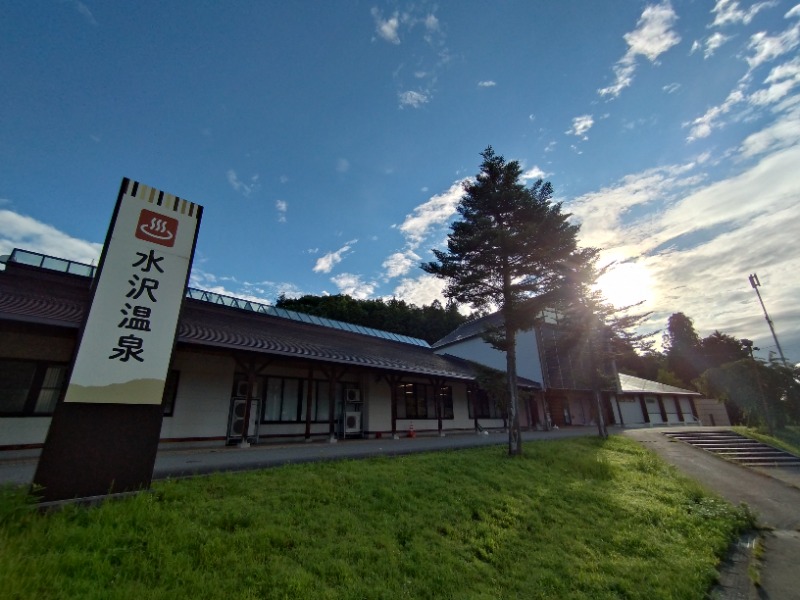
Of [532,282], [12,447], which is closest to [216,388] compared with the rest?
[12,447]

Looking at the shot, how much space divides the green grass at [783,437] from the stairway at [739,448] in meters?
0.53

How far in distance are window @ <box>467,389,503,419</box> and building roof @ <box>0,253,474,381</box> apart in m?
3.32

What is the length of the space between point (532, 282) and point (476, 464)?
5.93 meters

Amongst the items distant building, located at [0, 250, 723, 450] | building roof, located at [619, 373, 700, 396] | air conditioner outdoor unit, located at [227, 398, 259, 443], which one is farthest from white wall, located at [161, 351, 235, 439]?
building roof, located at [619, 373, 700, 396]

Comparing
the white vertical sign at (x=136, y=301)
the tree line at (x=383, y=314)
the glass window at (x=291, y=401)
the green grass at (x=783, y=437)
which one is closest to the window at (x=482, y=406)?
the glass window at (x=291, y=401)

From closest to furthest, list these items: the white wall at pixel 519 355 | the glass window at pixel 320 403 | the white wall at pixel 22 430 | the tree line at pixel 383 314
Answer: the white wall at pixel 22 430, the glass window at pixel 320 403, the white wall at pixel 519 355, the tree line at pixel 383 314

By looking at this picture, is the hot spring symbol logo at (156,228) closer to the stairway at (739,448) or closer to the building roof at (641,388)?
the stairway at (739,448)

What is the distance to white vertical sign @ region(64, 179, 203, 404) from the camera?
199 inches

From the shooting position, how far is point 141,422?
5.27 meters

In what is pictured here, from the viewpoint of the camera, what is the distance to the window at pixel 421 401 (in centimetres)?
1728

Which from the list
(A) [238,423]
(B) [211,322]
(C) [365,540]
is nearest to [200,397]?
(A) [238,423]

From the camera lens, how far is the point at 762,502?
387 inches

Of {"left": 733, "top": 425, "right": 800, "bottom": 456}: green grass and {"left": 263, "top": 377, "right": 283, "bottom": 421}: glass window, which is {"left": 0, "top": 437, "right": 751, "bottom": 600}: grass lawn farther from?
{"left": 733, "top": 425, "right": 800, "bottom": 456}: green grass

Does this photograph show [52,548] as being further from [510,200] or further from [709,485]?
[709,485]
